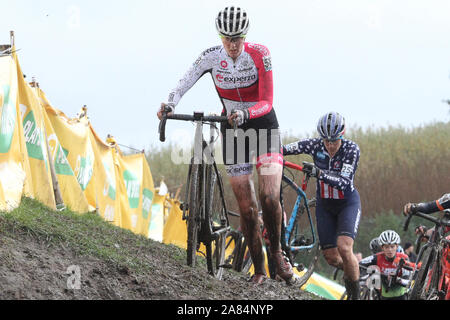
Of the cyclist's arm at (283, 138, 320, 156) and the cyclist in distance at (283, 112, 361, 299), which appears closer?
the cyclist in distance at (283, 112, 361, 299)

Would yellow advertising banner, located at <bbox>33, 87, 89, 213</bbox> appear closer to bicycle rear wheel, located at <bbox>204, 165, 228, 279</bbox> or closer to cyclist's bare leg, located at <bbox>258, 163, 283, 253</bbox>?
bicycle rear wheel, located at <bbox>204, 165, 228, 279</bbox>

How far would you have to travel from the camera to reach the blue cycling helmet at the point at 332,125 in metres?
9.48

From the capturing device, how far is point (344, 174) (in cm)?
943

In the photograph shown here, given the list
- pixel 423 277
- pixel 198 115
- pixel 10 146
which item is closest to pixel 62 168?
pixel 10 146

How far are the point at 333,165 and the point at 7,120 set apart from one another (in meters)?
4.03

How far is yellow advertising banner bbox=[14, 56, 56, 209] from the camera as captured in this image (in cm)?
956

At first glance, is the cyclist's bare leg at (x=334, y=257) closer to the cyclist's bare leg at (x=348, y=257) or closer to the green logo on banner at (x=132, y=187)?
the cyclist's bare leg at (x=348, y=257)

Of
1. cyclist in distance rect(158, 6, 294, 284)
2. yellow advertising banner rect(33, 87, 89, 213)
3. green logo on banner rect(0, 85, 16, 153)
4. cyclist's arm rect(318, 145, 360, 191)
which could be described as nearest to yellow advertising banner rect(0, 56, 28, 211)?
green logo on banner rect(0, 85, 16, 153)

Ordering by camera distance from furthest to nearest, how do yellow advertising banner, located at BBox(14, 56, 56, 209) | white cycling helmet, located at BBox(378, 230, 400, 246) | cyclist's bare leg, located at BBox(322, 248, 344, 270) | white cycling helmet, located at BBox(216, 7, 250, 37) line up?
white cycling helmet, located at BBox(378, 230, 400, 246) < cyclist's bare leg, located at BBox(322, 248, 344, 270) < yellow advertising banner, located at BBox(14, 56, 56, 209) < white cycling helmet, located at BBox(216, 7, 250, 37)
